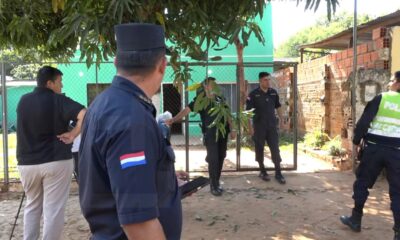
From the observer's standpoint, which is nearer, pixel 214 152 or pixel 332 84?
pixel 214 152

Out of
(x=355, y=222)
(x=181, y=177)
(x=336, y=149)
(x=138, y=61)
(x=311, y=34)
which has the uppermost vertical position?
(x=311, y=34)

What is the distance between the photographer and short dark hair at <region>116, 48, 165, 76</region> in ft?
5.90

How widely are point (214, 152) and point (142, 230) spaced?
5096 mm

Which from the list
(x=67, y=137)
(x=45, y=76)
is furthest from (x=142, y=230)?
(x=45, y=76)

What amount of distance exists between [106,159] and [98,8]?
1.55m

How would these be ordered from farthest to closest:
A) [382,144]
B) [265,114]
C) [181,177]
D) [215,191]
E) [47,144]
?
[265,114] → [215,191] → [382,144] → [47,144] → [181,177]

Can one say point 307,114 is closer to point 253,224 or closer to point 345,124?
point 345,124

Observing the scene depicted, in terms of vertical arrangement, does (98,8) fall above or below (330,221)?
above

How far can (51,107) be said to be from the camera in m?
3.96

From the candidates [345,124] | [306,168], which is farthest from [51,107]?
[345,124]

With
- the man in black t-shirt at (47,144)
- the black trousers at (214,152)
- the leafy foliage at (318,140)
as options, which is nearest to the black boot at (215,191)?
the black trousers at (214,152)

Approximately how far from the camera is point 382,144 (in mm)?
4684

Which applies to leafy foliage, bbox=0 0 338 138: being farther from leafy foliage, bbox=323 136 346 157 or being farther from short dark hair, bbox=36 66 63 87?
leafy foliage, bbox=323 136 346 157

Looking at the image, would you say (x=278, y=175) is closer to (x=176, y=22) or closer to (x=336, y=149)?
(x=336, y=149)
